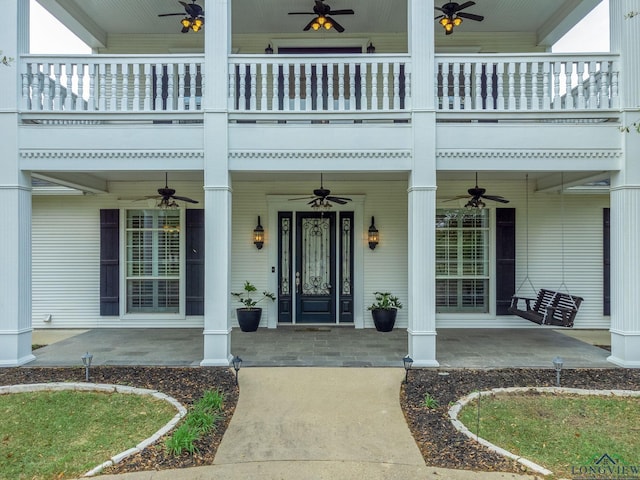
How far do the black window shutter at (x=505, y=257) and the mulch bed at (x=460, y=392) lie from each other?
8.63 ft

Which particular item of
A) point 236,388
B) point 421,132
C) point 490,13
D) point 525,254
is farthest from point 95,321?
point 490,13

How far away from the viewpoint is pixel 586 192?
7617 mm

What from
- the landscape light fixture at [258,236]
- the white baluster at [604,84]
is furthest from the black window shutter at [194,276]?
the white baluster at [604,84]

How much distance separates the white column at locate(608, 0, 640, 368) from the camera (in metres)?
5.29

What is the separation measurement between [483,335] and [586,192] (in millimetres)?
3459

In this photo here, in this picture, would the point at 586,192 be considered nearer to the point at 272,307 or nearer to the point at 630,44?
the point at 630,44

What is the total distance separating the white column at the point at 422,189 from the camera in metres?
5.32

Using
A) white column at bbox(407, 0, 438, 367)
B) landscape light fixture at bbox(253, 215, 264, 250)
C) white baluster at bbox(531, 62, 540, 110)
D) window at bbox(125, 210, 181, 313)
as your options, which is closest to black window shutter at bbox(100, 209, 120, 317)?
window at bbox(125, 210, 181, 313)

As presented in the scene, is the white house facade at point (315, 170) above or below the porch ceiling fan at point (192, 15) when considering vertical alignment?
below

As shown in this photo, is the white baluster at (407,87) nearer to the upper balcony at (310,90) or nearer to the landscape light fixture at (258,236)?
the upper balcony at (310,90)

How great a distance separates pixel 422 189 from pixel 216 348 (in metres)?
3.50

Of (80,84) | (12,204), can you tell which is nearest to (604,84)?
(80,84)

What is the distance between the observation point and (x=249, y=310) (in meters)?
7.41

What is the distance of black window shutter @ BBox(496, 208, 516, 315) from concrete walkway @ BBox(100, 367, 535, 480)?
3.70 meters
